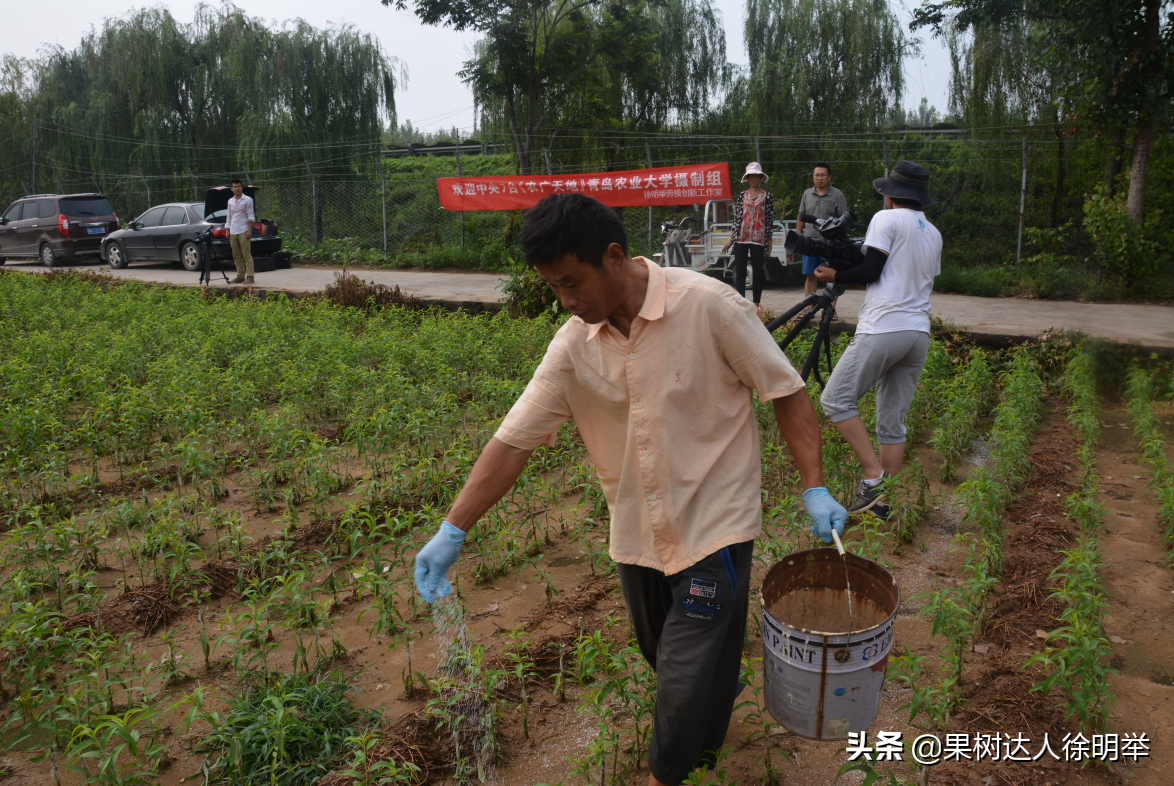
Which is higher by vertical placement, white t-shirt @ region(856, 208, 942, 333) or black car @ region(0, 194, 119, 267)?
black car @ region(0, 194, 119, 267)

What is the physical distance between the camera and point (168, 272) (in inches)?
618

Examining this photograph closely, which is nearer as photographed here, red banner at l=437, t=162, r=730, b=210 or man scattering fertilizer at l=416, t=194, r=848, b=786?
man scattering fertilizer at l=416, t=194, r=848, b=786

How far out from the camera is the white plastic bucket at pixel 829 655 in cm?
193

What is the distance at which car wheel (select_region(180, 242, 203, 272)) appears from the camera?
15500mm

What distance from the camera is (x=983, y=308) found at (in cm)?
944

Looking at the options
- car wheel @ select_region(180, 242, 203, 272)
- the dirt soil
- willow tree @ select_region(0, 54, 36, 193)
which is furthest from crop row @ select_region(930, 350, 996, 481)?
willow tree @ select_region(0, 54, 36, 193)

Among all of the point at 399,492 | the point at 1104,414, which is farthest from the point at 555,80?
the point at 399,492

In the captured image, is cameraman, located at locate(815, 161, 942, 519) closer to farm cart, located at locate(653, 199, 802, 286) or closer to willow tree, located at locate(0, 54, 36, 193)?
farm cart, located at locate(653, 199, 802, 286)

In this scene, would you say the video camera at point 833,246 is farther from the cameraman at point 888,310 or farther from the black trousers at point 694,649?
the black trousers at point 694,649

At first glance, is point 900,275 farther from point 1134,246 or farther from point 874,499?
point 1134,246

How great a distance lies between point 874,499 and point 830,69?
14851 mm

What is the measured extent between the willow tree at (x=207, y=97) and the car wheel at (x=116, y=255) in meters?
4.37

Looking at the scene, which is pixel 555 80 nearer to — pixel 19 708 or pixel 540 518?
pixel 540 518

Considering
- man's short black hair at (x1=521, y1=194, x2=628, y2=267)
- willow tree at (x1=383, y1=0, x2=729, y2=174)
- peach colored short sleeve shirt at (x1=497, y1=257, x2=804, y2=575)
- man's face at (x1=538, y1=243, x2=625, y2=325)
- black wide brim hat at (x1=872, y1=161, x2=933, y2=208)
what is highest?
willow tree at (x1=383, y1=0, x2=729, y2=174)
